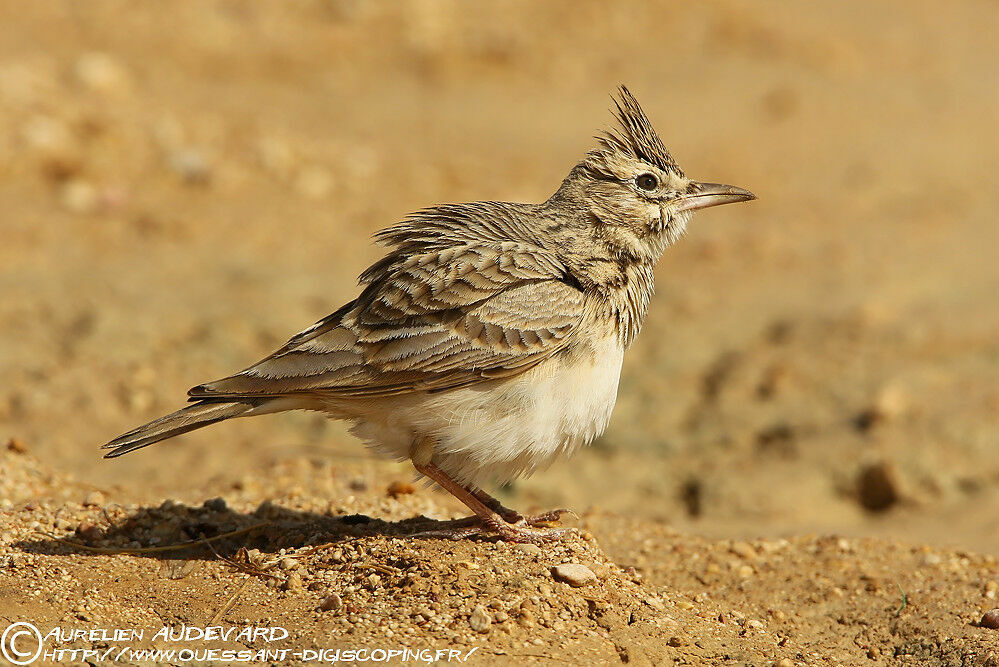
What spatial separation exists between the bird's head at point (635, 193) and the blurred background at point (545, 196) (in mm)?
2096

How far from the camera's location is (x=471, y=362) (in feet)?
17.0

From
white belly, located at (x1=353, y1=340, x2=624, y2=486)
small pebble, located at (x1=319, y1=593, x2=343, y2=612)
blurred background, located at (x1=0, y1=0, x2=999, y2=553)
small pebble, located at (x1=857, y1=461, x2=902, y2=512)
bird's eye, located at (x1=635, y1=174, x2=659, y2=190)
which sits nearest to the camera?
small pebble, located at (x1=319, y1=593, x2=343, y2=612)

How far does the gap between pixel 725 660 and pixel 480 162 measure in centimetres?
893

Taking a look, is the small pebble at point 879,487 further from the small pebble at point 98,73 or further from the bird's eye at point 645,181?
the small pebble at point 98,73

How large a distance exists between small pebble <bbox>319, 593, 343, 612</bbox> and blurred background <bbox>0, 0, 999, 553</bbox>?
1.90m

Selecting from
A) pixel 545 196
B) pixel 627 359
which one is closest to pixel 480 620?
pixel 627 359

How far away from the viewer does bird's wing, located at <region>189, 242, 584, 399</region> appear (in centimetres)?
518

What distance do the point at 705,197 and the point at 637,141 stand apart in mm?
465

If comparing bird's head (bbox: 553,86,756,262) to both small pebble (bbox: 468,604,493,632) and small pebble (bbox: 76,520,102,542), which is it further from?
small pebble (bbox: 76,520,102,542)

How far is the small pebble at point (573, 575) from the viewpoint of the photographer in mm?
4836

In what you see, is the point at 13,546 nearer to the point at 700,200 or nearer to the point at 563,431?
the point at 563,431

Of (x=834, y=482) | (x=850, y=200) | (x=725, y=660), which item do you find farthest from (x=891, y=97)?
(x=725, y=660)

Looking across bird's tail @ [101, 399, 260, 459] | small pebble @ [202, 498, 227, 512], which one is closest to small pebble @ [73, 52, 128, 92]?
small pebble @ [202, 498, 227, 512]

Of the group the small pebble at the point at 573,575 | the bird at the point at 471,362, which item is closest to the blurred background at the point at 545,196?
the bird at the point at 471,362
